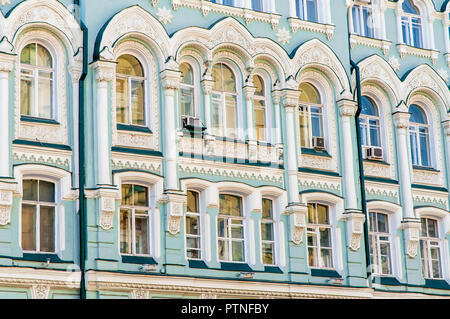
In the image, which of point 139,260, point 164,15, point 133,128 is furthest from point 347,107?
point 139,260

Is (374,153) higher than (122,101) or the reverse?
the reverse

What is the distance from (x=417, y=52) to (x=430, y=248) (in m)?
6.18

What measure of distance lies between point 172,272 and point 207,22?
7.13 metres

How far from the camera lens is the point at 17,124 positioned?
27.6m

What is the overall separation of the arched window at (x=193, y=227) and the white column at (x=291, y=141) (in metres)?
2.82

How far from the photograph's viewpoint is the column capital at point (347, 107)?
32688 millimetres

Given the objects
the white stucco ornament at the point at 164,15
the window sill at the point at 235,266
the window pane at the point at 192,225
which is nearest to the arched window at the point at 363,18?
the white stucco ornament at the point at 164,15

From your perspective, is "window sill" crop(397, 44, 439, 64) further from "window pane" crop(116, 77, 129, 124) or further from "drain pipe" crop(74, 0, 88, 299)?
"drain pipe" crop(74, 0, 88, 299)

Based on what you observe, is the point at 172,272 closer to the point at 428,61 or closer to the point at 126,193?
the point at 126,193

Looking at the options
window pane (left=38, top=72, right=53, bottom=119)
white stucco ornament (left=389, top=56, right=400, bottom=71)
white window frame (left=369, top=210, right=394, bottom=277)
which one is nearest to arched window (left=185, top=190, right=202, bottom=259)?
window pane (left=38, top=72, right=53, bottom=119)

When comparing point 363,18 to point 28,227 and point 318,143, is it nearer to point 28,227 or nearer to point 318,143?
point 318,143

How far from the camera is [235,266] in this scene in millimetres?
29891

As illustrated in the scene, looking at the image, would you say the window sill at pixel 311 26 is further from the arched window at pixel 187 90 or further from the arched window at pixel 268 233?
the arched window at pixel 268 233
